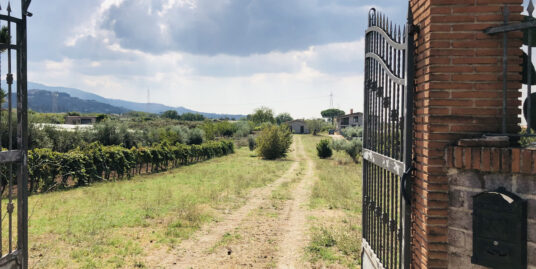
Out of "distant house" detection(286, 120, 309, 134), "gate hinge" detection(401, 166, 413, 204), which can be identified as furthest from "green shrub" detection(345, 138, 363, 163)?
"distant house" detection(286, 120, 309, 134)

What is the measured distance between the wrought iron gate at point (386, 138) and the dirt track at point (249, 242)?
2.59 m

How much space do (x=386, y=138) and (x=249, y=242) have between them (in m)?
5.02

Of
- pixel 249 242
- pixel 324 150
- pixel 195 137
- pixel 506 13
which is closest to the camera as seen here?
pixel 506 13

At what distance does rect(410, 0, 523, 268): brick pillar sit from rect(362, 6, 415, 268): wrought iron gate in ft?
0.97

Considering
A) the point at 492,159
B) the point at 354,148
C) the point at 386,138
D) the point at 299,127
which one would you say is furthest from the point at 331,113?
the point at 492,159

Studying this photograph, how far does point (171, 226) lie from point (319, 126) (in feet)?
260

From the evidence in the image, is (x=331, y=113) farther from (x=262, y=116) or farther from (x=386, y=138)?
(x=386, y=138)

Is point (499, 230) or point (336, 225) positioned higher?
point (499, 230)

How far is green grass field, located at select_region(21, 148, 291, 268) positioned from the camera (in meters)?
6.49

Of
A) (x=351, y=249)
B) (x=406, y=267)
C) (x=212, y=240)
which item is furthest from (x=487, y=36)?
(x=212, y=240)

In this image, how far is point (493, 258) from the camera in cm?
246

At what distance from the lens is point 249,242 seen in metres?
7.56

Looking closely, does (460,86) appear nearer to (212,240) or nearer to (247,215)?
(212,240)

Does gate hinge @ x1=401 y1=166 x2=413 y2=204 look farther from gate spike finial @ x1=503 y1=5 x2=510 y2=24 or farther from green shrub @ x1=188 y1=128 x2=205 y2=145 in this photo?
green shrub @ x1=188 y1=128 x2=205 y2=145
